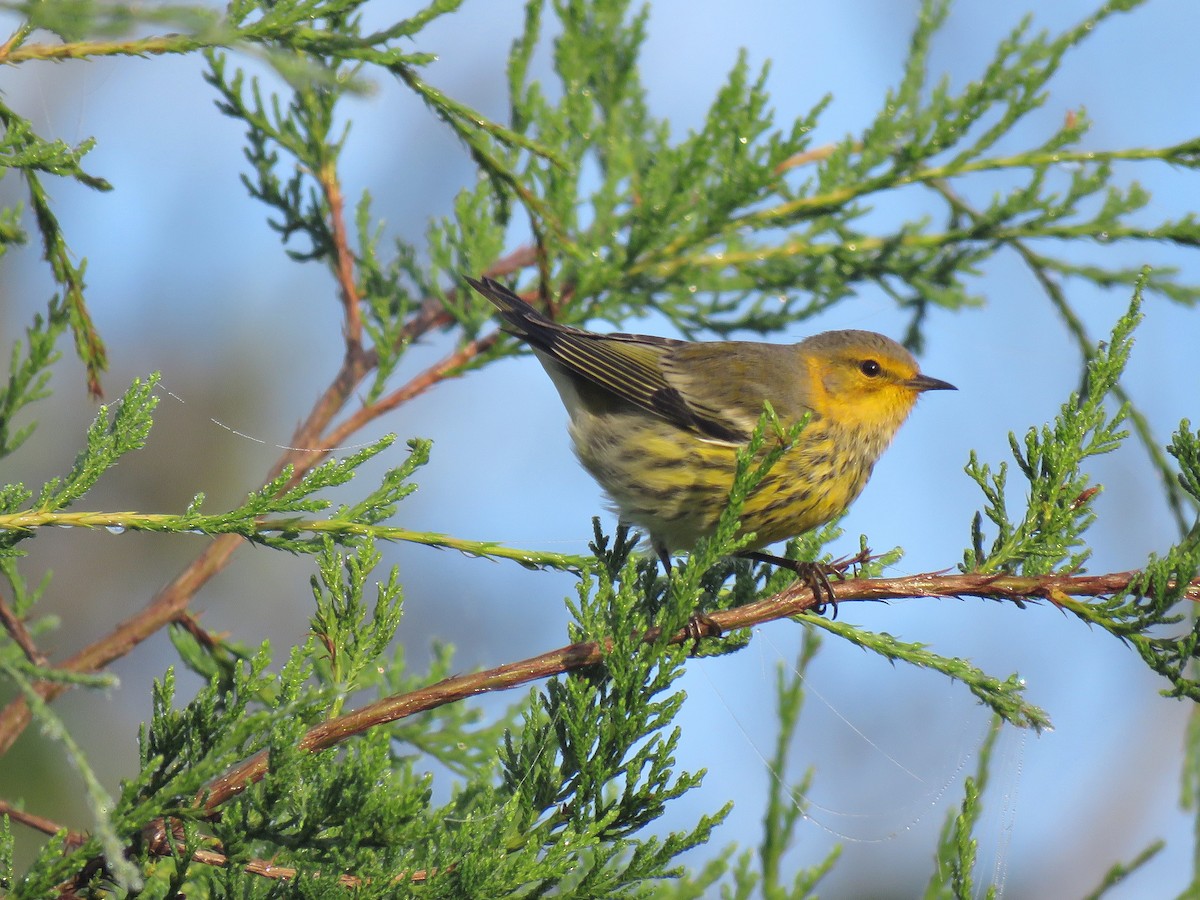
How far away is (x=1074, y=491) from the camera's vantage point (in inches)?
87.0

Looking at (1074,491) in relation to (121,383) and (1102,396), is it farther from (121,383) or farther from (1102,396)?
(121,383)

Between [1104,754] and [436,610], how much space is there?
461 centimetres

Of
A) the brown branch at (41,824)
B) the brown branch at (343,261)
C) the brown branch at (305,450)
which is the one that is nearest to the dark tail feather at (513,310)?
the brown branch at (305,450)

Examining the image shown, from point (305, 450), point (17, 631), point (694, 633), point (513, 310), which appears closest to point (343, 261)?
point (513, 310)

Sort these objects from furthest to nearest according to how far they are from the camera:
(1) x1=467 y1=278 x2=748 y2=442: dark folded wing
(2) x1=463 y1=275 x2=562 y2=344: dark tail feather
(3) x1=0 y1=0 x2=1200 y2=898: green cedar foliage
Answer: (1) x1=467 y1=278 x2=748 y2=442: dark folded wing
(2) x1=463 y1=275 x2=562 y2=344: dark tail feather
(3) x1=0 y1=0 x2=1200 y2=898: green cedar foliage

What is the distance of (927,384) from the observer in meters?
3.89

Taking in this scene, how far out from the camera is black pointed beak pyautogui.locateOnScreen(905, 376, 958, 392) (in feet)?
12.5

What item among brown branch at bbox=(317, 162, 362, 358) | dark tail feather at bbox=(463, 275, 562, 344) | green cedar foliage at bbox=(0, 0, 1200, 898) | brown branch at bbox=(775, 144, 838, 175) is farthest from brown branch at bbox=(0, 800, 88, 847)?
brown branch at bbox=(775, 144, 838, 175)

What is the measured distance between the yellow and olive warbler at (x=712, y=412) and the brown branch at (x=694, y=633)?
0.95 meters

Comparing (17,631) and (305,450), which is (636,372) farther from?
(17,631)

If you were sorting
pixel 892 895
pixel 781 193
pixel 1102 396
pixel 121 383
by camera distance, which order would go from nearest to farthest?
pixel 1102 396 → pixel 781 193 → pixel 892 895 → pixel 121 383

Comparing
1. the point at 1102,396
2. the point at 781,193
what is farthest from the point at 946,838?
the point at 781,193

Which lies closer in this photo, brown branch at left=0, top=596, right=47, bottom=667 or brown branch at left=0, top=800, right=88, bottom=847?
brown branch at left=0, top=800, right=88, bottom=847

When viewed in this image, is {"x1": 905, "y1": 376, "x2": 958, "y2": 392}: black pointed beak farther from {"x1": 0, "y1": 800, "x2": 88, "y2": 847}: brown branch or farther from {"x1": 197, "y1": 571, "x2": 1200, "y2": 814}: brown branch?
{"x1": 0, "y1": 800, "x2": 88, "y2": 847}: brown branch
